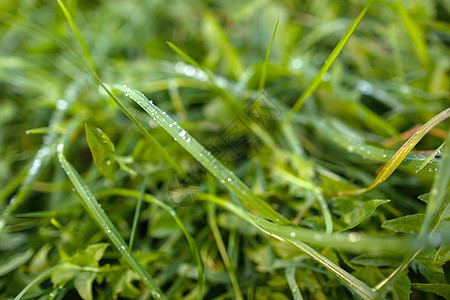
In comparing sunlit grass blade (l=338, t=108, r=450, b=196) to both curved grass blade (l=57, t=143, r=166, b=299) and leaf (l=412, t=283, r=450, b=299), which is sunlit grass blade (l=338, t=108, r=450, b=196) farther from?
curved grass blade (l=57, t=143, r=166, b=299)

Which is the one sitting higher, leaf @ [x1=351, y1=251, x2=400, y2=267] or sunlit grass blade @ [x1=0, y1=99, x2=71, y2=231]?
leaf @ [x1=351, y1=251, x2=400, y2=267]

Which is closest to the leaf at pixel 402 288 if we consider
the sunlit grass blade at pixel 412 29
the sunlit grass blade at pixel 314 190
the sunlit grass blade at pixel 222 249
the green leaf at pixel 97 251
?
the sunlit grass blade at pixel 314 190

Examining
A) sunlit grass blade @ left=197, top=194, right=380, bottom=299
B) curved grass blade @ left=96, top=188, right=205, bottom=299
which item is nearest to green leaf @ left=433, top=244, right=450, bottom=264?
sunlit grass blade @ left=197, top=194, right=380, bottom=299

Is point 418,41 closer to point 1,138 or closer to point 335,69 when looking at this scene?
point 335,69

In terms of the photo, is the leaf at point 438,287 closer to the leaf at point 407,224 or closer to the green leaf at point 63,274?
the leaf at point 407,224

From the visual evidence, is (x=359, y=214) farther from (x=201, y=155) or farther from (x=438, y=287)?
(x=201, y=155)

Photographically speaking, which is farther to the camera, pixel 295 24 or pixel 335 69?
pixel 295 24

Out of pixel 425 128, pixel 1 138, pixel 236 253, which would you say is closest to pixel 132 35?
pixel 1 138
